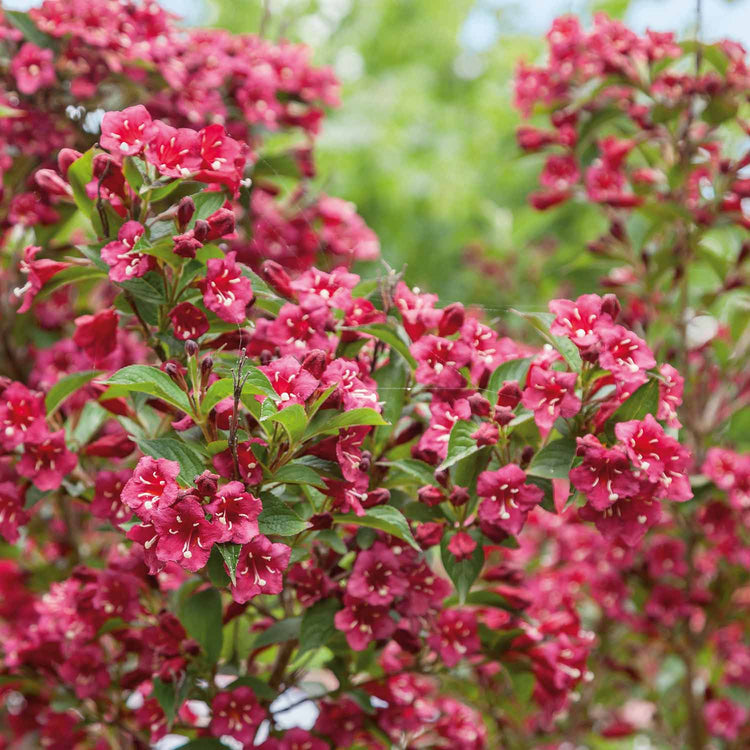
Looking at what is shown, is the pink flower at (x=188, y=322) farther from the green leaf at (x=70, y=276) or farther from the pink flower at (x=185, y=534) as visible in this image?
the pink flower at (x=185, y=534)

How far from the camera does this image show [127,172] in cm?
152

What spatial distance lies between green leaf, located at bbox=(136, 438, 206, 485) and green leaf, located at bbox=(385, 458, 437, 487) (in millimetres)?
320

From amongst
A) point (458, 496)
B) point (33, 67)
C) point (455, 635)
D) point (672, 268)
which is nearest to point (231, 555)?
point (458, 496)

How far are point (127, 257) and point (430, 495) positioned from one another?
0.62 meters

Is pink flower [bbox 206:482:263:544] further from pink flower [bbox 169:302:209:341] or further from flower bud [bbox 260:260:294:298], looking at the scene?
flower bud [bbox 260:260:294:298]

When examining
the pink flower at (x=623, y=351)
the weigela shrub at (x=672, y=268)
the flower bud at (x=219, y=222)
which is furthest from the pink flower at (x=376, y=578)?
the weigela shrub at (x=672, y=268)

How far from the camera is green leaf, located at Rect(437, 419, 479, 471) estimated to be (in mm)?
1405

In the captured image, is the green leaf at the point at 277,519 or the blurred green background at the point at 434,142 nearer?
the green leaf at the point at 277,519

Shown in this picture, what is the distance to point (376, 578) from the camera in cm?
154

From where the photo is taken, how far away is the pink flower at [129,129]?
149 cm

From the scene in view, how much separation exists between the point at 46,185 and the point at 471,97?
5.37m

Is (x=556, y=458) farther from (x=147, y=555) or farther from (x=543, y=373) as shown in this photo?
(x=147, y=555)

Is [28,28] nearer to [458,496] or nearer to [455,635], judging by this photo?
[458,496]

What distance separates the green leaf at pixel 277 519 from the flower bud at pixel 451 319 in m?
0.45
